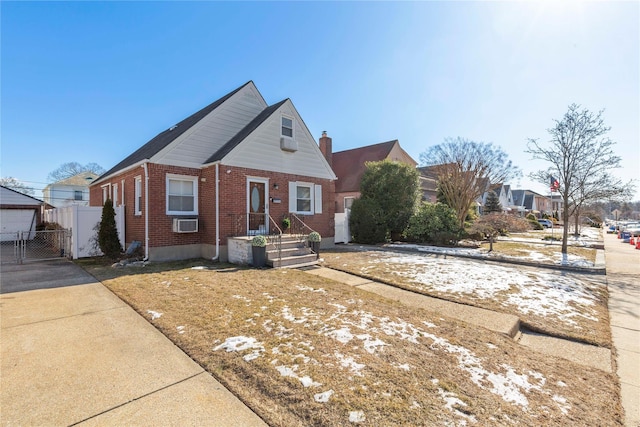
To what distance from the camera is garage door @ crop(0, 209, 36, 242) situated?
18.6 metres

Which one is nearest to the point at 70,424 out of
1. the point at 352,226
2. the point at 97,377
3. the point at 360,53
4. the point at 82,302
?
the point at 97,377

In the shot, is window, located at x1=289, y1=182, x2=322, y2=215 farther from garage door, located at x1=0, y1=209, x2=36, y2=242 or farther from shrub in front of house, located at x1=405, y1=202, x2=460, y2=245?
garage door, located at x1=0, y1=209, x2=36, y2=242

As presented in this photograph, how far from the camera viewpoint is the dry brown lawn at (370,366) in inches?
94.5

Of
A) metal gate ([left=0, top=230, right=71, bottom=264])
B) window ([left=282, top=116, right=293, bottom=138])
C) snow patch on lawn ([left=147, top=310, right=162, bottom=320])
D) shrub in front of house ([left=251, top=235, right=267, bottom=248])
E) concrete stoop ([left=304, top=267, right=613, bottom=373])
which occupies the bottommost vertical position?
concrete stoop ([left=304, top=267, right=613, bottom=373])

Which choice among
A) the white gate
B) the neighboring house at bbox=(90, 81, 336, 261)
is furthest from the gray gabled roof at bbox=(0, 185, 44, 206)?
the white gate

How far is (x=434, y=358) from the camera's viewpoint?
3256 millimetres

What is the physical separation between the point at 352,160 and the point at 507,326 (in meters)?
23.8

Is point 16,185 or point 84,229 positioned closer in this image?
point 84,229

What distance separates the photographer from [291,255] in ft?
30.7

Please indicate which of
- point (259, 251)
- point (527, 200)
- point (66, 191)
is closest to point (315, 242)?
point (259, 251)

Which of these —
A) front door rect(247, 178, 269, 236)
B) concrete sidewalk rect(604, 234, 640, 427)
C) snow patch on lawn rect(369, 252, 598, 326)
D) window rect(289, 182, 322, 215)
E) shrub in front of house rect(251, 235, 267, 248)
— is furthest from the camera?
window rect(289, 182, 322, 215)

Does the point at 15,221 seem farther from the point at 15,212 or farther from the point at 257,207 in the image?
the point at 257,207

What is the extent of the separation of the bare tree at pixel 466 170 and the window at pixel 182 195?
1599cm

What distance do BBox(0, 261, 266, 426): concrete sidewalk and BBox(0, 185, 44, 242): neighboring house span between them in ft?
66.4
